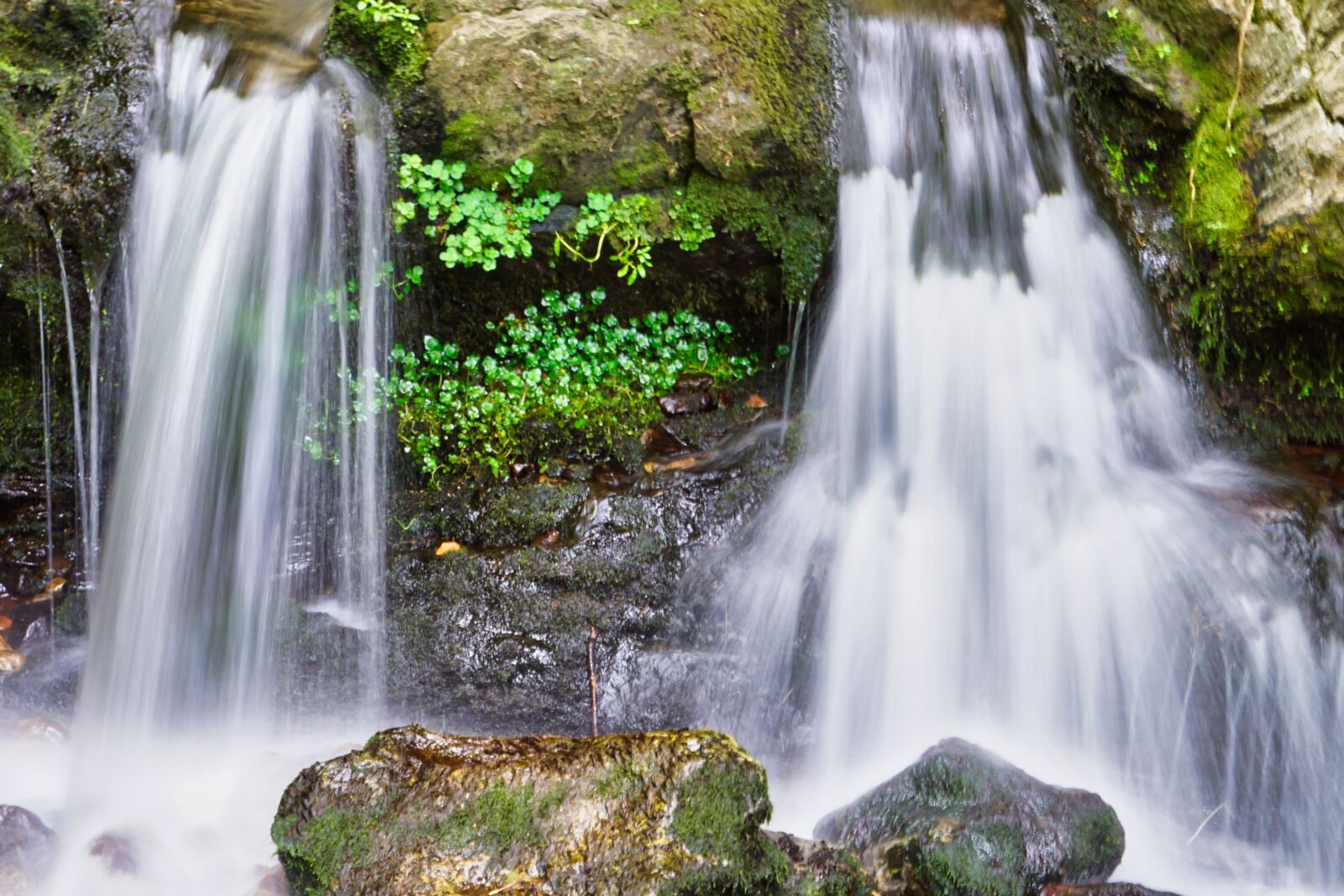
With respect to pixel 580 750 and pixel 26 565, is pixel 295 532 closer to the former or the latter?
pixel 26 565

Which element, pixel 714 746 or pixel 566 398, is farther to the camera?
pixel 566 398

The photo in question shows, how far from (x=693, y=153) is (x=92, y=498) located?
3363 millimetres

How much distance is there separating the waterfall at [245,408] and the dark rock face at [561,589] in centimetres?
24

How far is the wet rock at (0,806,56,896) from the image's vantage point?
9.84 ft

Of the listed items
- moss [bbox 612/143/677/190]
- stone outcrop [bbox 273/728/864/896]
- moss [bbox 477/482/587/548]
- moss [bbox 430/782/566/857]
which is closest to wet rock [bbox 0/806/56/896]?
stone outcrop [bbox 273/728/864/896]

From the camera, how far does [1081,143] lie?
4953mm

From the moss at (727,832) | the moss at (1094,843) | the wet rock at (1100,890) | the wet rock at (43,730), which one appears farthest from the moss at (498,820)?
the wet rock at (43,730)

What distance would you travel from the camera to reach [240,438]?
427 cm

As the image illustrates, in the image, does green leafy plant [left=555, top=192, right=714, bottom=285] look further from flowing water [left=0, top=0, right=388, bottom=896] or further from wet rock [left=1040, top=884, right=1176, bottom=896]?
wet rock [left=1040, top=884, right=1176, bottom=896]

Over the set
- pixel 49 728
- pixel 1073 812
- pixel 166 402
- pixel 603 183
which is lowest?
pixel 1073 812

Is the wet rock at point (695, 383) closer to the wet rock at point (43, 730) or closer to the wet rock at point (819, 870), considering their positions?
the wet rock at point (819, 870)

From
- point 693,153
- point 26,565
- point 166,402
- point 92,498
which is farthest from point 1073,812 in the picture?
point 26,565

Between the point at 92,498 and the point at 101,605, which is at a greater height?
the point at 92,498

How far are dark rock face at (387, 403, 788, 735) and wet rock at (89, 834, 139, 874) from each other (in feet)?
3.48
